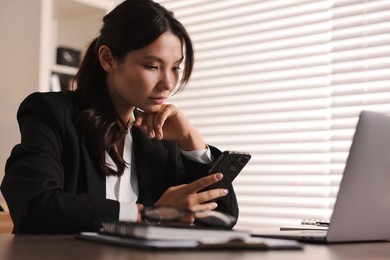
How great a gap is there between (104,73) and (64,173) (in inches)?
16.6

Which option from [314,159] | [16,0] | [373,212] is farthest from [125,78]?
[16,0]

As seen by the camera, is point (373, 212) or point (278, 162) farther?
point (278, 162)

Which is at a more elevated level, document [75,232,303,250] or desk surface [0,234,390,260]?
document [75,232,303,250]

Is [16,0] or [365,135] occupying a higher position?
[16,0]

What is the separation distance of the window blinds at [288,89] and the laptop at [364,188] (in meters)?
1.55

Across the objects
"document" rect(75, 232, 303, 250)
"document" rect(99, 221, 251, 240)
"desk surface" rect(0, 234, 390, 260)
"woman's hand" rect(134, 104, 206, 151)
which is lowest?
"desk surface" rect(0, 234, 390, 260)

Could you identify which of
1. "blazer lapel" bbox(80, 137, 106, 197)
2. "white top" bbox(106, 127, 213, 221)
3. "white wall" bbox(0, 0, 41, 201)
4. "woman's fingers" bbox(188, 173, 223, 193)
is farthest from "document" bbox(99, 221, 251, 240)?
"white wall" bbox(0, 0, 41, 201)

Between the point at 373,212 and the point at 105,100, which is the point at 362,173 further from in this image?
the point at 105,100

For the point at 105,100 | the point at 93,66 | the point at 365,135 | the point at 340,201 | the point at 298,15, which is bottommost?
the point at 340,201

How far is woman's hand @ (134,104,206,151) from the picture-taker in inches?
72.5

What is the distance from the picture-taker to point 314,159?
2.76 metres

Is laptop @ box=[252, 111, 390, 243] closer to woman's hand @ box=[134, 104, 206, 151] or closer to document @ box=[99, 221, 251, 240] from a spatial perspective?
document @ box=[99, 221, 251, 240]

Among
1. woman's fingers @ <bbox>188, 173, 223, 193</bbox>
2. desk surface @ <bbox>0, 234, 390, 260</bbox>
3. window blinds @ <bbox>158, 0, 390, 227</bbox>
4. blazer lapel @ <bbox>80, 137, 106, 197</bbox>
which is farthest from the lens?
window blinds @ <bbox>158, 0, 390, 227</bbox>

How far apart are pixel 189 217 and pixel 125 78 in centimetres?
104
